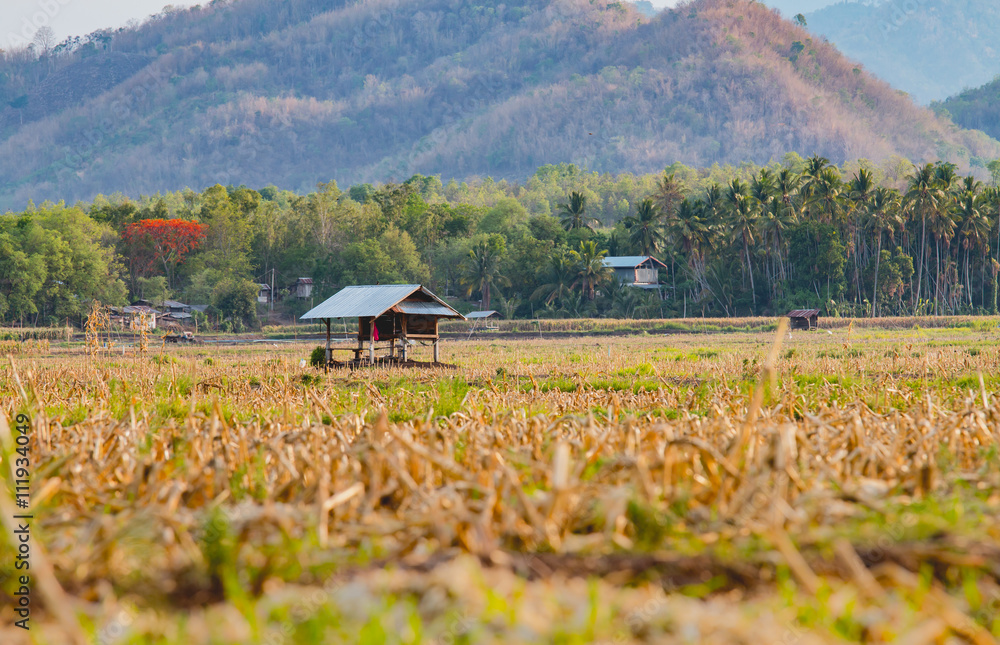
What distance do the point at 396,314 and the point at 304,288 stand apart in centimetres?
5441

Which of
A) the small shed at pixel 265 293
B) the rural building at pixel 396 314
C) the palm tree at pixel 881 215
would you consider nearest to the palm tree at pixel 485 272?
the small shed at pixel 265 293

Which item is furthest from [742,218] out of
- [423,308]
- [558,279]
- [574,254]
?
[423,308]

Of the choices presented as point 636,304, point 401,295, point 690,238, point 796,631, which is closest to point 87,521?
point 796,631

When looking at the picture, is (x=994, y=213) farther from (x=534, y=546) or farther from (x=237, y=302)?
(x=534, y=546)

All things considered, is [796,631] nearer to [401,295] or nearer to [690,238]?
[401,295]

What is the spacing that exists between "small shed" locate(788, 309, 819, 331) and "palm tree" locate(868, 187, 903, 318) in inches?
527

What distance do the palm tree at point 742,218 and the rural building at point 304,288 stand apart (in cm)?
3894

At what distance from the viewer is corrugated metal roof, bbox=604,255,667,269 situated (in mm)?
73938

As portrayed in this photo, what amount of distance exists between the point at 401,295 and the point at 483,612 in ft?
77.1

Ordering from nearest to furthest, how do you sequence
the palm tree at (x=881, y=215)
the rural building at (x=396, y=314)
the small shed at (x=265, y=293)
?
1. the rural building at (x=396, y=314)
2. the palm tree at (x=881, y=215)
3. the small shed at (x=265, y=293)

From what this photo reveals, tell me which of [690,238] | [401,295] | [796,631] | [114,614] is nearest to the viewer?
[796,631]

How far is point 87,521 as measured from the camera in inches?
123

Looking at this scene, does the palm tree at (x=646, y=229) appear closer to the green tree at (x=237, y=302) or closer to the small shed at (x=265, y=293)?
the green tree at (x=237, y=302)

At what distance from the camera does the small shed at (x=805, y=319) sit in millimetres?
54822
